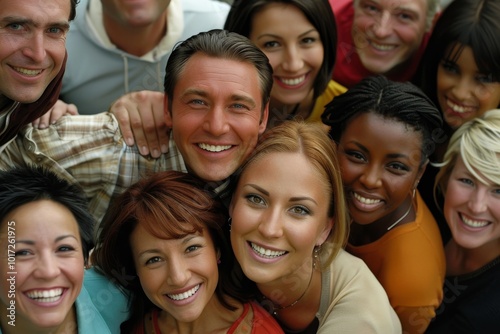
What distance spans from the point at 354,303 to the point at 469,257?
0.98 meters

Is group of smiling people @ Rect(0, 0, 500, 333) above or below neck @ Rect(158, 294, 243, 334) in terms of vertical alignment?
above

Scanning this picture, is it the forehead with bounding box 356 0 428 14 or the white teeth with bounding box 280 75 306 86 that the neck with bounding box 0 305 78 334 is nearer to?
the white teeth with bounding box 280 75 306 86

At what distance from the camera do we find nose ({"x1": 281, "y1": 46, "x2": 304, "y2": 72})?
3893mm

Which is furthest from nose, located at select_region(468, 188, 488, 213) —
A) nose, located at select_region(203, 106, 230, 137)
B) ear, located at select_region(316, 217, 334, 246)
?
nose, located at select_region(203, 106, 230, 137)

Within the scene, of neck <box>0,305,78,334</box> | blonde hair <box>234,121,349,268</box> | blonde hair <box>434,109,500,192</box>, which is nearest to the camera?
neck <box>0,305,78,334</box>

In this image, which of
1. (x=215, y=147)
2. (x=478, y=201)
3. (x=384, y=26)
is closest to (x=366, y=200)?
(x=478, y=201)

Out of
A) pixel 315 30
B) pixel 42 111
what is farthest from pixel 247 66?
pixel 42 111

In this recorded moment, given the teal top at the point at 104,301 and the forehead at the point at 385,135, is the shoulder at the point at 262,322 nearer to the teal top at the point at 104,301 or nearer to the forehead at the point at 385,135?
the teal top at the point at 104,301

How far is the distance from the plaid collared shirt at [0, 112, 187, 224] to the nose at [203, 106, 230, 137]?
17.6 inches

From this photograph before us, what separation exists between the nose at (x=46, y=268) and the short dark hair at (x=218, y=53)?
104cm

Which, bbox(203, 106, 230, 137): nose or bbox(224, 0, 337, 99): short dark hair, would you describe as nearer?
bbox(203, 106, 230, 137): nose

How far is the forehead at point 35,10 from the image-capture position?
2988 mm

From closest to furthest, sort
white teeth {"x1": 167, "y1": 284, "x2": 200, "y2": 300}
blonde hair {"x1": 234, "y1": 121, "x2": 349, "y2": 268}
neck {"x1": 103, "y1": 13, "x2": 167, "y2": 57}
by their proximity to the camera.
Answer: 1. white teeth {"x1": 167, "y1": 284, "x2": 200, "y2": 300}
2. blonde hair {"x1": 234, "y1": 121, "x2": 349, "y2": 268}
3. neck {"x1": 103, "y1": 13, "x2": 167, "y2": 57}

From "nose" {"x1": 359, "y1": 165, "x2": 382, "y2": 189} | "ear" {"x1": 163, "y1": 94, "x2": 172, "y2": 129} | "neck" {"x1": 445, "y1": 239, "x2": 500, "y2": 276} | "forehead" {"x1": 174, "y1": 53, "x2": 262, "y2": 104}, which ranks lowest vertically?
"neck" {"x1": 445, "y1": 239, "x2": 500, "y2": 276}
